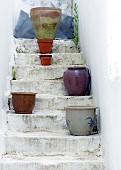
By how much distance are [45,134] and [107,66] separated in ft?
3.89

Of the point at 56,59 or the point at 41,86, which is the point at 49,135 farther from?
the point at 56,59

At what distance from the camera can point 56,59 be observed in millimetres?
4688

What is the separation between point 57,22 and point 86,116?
6.05 ft

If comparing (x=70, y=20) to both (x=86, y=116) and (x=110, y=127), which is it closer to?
(x=86, y=116)

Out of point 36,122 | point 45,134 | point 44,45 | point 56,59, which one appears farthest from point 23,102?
point 44,45

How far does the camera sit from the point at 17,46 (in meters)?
4.96

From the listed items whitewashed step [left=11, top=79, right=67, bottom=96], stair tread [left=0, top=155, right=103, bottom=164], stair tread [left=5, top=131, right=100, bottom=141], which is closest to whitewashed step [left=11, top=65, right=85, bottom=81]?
whitewashed step [left=11, top=79, right=67, bottom=96]

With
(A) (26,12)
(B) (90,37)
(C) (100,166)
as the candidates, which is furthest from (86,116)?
(A) (26,12)

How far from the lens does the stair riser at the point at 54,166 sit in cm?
315

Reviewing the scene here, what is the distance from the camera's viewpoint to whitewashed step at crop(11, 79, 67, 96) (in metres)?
Result: 4.17

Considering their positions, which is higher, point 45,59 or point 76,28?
point 76,28

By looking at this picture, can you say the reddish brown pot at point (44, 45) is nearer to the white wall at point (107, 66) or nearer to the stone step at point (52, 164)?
the white wall at point (107, 66)

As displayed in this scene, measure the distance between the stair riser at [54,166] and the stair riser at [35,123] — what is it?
56cm

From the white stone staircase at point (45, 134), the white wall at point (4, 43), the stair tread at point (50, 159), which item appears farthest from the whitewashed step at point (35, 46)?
the stair tread at point (50, 159)
